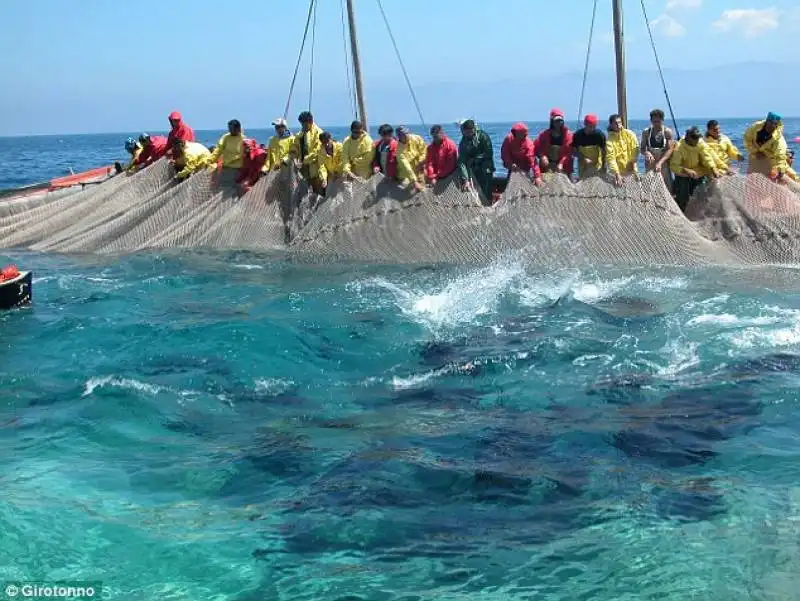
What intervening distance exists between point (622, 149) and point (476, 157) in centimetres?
216

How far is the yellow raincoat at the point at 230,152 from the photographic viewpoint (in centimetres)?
1573

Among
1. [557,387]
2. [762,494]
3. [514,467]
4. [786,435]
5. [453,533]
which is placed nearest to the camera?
[453,533]

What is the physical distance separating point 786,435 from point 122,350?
6.78 meters

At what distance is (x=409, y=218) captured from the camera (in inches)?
550

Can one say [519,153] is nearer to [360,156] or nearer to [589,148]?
[589,148]

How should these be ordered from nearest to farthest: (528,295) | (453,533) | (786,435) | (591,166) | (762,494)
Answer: (453,533) < (762,494) < (786,435) < (528,295) < (591,166)

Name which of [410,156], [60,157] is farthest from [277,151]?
[60,157]

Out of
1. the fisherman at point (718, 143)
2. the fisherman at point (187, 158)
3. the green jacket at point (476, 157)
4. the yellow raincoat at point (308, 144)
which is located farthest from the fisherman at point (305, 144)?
the fisherman at point (718, 143)

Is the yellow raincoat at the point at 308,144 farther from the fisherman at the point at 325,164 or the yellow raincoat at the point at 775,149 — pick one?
the yellow raincoat at the point at 775,149

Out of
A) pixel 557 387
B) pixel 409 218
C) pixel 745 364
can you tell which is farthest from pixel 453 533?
pixel 409 218

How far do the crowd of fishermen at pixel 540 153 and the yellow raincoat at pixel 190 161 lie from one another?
36.9 inches

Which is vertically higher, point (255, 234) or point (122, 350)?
point (255, 234)

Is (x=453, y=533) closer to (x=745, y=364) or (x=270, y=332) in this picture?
(x=745, y=364)

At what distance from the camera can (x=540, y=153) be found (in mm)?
13977
